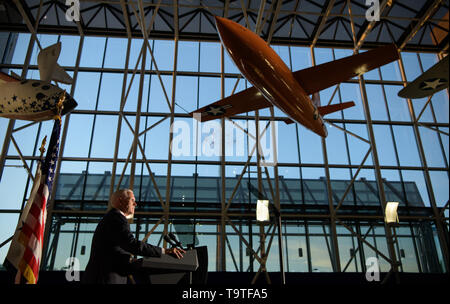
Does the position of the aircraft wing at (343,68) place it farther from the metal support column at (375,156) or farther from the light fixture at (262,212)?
the metal support column at (375,156)

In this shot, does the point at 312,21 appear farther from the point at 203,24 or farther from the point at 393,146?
the point at 393,146

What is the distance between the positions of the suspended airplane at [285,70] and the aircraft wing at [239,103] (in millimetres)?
73

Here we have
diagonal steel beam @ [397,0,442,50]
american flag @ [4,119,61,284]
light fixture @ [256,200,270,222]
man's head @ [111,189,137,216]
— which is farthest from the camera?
diagonal steel beam @ [397,0,442,50]

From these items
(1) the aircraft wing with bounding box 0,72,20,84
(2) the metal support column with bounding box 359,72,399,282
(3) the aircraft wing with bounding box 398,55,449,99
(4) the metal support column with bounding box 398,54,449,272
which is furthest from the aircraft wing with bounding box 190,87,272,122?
(4) the metal support column with bounding box 398,54,449,272

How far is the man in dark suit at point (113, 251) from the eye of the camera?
2184 mm

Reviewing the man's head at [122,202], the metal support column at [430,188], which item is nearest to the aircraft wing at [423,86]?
the man's head at [122,202]

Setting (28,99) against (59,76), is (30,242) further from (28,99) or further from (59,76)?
(59,76)

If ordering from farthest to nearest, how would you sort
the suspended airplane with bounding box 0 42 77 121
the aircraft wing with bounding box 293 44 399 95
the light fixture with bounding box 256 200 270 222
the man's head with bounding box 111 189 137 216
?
the light fixture with bounding box 256 200 270 222, the aircraft wing with bounding box 293 44 399 95, the suspended airplane with bounding box 0 42 77 121, the man's head with bounding box 111 189 137 216

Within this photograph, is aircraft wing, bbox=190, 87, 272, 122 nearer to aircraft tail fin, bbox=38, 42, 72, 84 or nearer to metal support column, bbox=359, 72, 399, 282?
aircraft tail fin, bbox=38, 42, 72, 84

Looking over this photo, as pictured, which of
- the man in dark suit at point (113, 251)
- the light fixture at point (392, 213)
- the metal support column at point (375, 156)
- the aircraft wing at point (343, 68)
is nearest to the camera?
the man in dark suit at point (113, 251)

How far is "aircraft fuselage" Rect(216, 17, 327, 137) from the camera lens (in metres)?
5.45


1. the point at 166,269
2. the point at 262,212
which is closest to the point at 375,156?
the point at 262,212

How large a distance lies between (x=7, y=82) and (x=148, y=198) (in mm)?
6080
